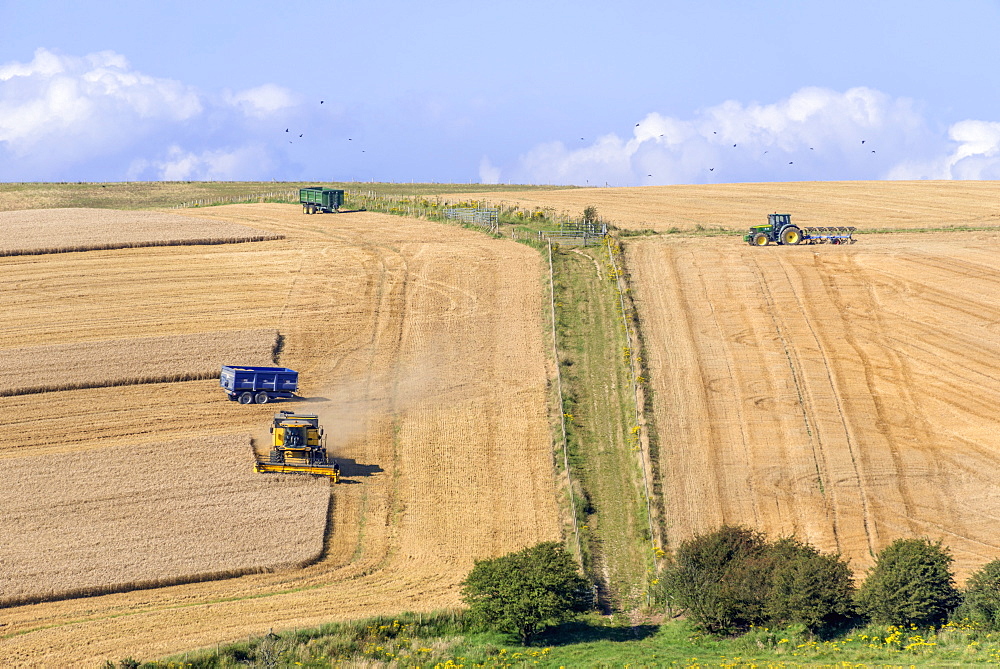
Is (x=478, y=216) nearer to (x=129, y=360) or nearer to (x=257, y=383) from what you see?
(x=129, y=360)

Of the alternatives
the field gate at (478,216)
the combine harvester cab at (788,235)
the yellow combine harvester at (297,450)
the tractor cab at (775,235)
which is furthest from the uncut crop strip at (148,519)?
the combine harvester cab at (788,235)

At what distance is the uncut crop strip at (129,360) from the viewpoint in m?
51.4

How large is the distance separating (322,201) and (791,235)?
3844cm

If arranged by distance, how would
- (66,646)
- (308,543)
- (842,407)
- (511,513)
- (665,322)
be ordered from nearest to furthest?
(66,646)
(308,543)
(511,513)
(842,407)
(665,322)

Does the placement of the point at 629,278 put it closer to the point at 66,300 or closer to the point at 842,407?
the point at 842,407

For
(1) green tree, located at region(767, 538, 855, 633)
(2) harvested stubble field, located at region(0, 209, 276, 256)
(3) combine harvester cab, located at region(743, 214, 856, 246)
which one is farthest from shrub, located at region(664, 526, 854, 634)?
(2) harvested stubble field, located at region(0, 209, 276, 256)

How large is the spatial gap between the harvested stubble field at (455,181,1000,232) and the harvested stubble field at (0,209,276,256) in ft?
83.5

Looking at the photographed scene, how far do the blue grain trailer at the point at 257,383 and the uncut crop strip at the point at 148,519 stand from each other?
146 inches

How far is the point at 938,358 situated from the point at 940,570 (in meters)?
24.3

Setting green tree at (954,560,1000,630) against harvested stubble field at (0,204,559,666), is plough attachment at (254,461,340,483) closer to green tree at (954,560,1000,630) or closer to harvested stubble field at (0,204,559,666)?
harvested stubble field at (0,204,559,666)

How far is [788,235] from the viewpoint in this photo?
72125 mm

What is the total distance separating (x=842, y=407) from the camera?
49.0m

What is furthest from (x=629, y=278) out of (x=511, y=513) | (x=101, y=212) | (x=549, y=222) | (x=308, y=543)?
(x=101, y=212)

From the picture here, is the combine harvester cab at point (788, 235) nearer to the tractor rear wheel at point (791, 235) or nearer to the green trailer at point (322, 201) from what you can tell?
the tractor rear wheel at point (791, 235)
